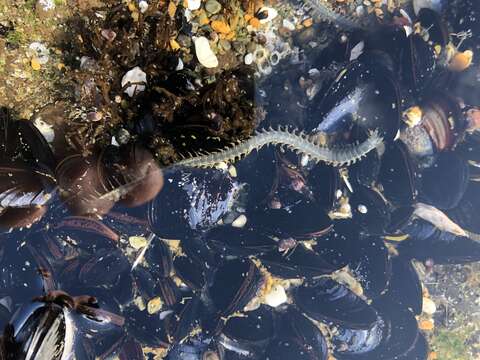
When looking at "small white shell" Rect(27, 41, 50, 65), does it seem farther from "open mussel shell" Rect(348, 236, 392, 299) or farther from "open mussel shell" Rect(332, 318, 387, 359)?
"open mussel shell" Rect(332, 318, 387, 359)

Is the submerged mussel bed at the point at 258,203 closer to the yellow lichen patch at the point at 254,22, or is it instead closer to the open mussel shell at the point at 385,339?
the open mussel shell at the point at 385,339

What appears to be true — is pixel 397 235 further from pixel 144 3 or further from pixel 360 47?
pixel 144 3

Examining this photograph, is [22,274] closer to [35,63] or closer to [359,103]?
[35,63]

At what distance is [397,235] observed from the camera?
582 cm

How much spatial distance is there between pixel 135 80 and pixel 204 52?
0.93 m

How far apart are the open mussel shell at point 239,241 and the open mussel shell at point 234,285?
7.6 inches

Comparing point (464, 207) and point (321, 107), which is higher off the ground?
point (321, 107)

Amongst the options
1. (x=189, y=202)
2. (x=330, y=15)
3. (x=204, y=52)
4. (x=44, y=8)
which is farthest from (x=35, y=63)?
(x=330, y=15)

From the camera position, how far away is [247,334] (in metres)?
5.15

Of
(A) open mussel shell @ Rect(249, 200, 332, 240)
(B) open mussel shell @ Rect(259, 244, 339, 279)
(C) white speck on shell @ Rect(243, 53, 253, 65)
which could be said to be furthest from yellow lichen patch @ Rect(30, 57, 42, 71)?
(B) open mussel shell @ Rect(259, 244, 339, 279)

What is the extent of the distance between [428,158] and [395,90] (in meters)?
1.39

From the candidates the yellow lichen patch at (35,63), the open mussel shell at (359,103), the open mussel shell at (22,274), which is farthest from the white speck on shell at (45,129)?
the open mussel shell at (359,103)

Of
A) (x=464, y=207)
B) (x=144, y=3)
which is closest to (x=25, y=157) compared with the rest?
(x=144, y=3)

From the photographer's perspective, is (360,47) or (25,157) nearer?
(25,157)
